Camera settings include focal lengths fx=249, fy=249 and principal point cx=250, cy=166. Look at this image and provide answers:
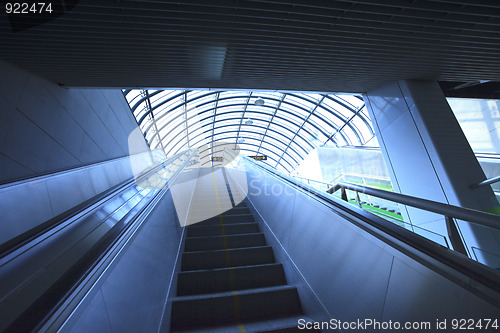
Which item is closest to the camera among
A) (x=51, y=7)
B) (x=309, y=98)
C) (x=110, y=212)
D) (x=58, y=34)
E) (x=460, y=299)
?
(x=460, y=299)

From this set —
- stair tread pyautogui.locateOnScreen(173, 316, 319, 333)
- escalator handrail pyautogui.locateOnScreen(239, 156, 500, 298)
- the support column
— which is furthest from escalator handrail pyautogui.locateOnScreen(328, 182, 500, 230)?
the support column

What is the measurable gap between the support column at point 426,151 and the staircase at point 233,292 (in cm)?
336

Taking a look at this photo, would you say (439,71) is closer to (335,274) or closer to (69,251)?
(335,274)

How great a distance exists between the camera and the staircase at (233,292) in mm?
2479

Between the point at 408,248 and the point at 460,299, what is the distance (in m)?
0.41

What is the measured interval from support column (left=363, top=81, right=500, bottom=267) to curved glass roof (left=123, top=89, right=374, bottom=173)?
879 centimetres

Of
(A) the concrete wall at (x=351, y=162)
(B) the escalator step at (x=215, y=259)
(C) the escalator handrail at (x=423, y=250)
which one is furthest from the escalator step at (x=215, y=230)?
(A) the concrete wall at (x=351, y=162)

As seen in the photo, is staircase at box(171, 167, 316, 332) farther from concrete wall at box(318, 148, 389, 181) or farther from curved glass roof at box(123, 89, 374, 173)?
concrete wall at box(318, 148, 389, 181)

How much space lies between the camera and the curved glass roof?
16.0m

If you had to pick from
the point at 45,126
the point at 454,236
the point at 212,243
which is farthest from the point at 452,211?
the point at 45,126

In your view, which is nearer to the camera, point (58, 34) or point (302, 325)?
point (302, 325)

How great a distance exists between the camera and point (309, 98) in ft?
59.9

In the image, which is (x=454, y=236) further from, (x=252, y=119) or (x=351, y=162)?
(x=252, y=119)

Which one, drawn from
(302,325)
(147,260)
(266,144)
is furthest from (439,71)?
(266,144)
